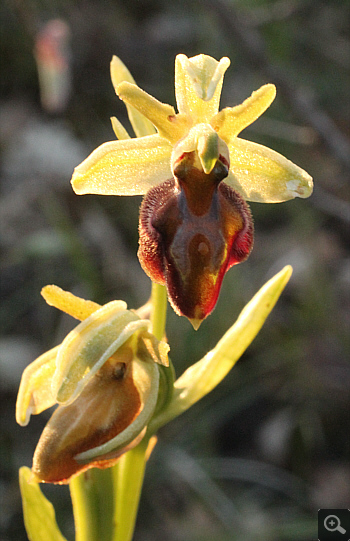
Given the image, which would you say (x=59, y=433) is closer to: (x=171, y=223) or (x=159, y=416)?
(x=159, y=416)

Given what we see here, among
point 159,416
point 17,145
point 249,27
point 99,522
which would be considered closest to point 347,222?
point 249,27

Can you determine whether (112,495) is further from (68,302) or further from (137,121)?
(137,121)

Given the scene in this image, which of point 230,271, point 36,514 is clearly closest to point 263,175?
point 36,514

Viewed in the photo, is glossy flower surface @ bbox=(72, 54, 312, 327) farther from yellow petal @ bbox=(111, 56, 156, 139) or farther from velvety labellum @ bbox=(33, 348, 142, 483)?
velvety labellum @ bbox=(33, 348, 142, 483)

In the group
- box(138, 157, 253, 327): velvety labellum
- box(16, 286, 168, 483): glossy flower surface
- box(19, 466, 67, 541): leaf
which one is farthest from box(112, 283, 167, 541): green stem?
box(138, 157, 253, 327): velvety labellum

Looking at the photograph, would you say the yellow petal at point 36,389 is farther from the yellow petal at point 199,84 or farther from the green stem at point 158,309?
the yellow petal at point 199,84
